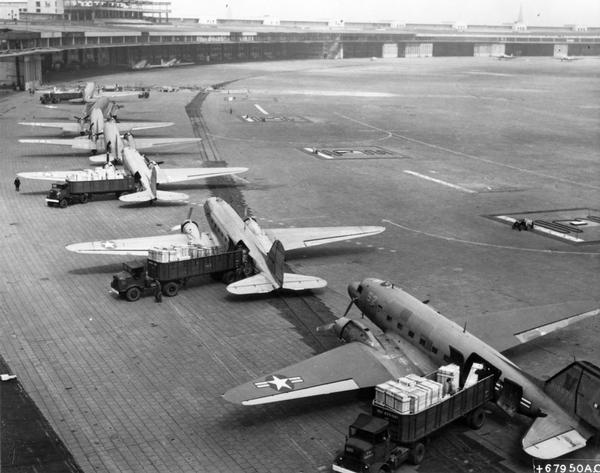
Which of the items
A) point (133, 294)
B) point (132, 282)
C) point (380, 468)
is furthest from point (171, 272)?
point (380, 468)

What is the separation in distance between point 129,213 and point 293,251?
17.1m

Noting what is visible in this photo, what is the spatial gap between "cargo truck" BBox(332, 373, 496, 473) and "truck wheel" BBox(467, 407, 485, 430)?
97 centimetres

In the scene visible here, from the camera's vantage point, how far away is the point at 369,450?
2614cm

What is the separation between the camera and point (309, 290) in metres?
47.3

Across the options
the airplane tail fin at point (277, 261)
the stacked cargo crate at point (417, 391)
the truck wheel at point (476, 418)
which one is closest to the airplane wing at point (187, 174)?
the airplane tail fin at point (277, 261)

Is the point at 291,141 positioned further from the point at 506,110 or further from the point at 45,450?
the point at 45,450

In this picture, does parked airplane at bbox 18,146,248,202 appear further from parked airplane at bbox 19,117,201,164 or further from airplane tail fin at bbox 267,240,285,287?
airplane tail fin at bbox 267,240,285,287

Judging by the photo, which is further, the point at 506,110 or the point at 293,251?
the point at 506,110

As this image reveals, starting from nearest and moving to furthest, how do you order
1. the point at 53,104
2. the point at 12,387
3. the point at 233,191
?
the point at 12,387 → the point at 233,191 → the point at 53,104

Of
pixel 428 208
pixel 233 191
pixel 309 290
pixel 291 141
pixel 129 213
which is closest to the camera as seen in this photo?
pixel 309 290

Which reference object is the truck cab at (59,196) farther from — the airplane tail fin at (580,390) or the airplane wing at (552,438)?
the airplane wing at (552,438)

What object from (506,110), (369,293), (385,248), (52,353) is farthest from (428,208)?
(506,110)

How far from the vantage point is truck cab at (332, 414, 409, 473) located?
26.1 m

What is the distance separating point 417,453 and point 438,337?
6470 millimetres
